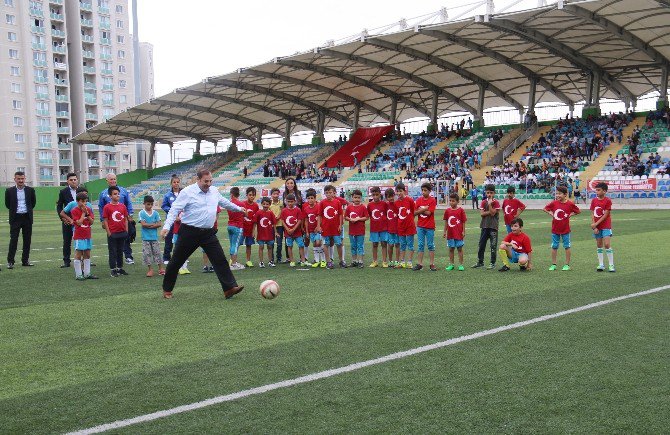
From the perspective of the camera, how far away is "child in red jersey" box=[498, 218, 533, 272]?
11.1m

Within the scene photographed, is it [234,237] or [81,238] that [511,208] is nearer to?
[234,237]

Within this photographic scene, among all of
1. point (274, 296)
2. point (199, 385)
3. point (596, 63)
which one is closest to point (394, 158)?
point (596, 63)

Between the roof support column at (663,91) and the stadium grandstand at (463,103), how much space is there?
3.7 inches

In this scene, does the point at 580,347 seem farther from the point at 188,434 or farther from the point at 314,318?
the point at 188,434

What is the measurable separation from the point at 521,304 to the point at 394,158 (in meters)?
42.5

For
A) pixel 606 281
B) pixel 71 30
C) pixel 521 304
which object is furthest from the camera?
pixel 71 30

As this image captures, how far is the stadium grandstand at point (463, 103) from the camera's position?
33969 mm

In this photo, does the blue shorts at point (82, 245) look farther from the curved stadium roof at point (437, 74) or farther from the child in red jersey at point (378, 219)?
the curved stadium roof at point (437, 74)

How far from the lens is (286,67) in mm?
43250

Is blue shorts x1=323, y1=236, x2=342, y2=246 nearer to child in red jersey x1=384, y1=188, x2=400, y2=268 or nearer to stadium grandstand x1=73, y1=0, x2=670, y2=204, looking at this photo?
child in red jersey x1=384, y1=188, x2=400, y2=268

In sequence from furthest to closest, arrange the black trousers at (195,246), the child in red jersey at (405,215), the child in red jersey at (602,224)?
the child in red jersey at (405,215)
the child in red jersey at (602,224)
the black trousers at (195,246)

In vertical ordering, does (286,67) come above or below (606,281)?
above

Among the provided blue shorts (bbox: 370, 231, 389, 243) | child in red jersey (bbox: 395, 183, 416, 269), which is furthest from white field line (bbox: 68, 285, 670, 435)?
blue shorts (bbox: 370, 231, 389, 243)

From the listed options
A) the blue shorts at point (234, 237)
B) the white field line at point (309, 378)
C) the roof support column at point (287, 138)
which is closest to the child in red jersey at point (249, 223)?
the blue shorts at point (234, 237)
